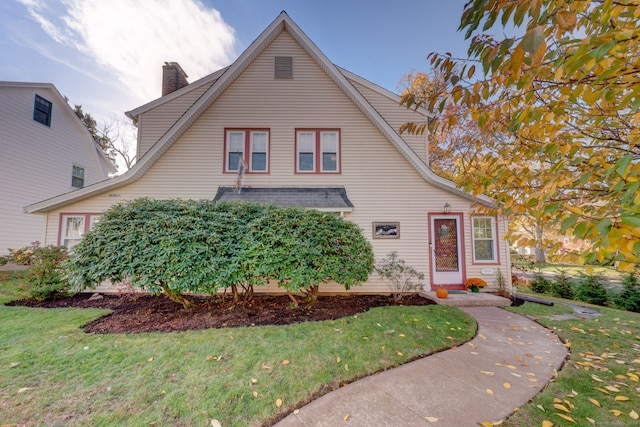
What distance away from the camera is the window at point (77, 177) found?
1525cm

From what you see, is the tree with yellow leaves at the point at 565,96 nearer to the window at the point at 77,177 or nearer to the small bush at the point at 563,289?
the small bush at the point at 563,289

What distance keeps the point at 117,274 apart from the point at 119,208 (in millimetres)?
1447

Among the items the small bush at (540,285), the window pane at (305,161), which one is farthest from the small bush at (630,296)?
the window pane at (305,161)

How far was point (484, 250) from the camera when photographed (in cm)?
879

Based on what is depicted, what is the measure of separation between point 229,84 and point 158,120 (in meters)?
3.09

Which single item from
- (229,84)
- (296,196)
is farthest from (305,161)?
(229,84)

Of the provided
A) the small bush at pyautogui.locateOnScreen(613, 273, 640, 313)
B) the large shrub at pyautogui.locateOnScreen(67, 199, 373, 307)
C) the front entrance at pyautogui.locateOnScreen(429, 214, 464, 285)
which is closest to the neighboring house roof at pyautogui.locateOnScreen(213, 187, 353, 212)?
the large shrub at pyautogui.locateOnScreen(67, 199, 373, 307)

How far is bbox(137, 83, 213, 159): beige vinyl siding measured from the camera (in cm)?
967

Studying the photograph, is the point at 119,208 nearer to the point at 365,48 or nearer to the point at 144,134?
the point at 144,134

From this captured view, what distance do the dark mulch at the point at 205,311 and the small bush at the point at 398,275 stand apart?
47cm

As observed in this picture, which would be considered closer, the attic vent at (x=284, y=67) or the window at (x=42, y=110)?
the attic vent at (x=284, y=67)

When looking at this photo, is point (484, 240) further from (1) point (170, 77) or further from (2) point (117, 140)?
(2) point (117, 140)

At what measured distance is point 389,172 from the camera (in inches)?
357

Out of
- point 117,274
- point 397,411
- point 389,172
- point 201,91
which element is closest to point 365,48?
point 389,172
